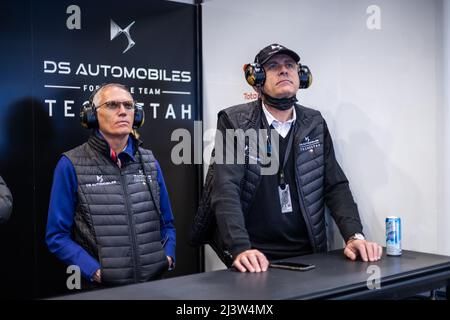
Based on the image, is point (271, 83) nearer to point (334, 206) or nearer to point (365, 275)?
point (334, 206)

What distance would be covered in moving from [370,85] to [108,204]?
4.91 ft

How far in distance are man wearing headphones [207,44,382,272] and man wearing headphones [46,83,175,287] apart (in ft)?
1.36

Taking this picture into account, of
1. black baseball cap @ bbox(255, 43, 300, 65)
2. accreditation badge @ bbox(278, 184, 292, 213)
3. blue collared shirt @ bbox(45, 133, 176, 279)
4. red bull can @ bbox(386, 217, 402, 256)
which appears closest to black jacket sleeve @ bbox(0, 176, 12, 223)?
blue collared shirt @ bbox(45, 133, 176, 279)

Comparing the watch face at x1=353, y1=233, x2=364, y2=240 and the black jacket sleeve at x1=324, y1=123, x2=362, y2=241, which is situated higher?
the black jacket sleeve at x1=324, y1=123, x2=362, y2=241

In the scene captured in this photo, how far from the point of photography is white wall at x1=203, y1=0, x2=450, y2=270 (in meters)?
2.77

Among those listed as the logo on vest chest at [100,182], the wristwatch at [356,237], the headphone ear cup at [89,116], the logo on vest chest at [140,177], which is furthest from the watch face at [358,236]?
the headphone ear cup at [89,116]

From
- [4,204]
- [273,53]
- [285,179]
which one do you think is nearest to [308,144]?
[285,179]

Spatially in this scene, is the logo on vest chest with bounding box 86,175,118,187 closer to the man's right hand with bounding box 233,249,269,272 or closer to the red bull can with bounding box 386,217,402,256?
the man's right hand with bounding box 233,249,269,272

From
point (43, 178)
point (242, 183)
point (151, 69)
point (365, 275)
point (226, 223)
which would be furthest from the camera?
point (151, 69)

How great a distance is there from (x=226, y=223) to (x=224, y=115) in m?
0.61

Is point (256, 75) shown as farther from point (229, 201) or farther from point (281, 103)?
point (229, 201)

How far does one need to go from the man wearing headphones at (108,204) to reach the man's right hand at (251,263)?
0.72 metres
